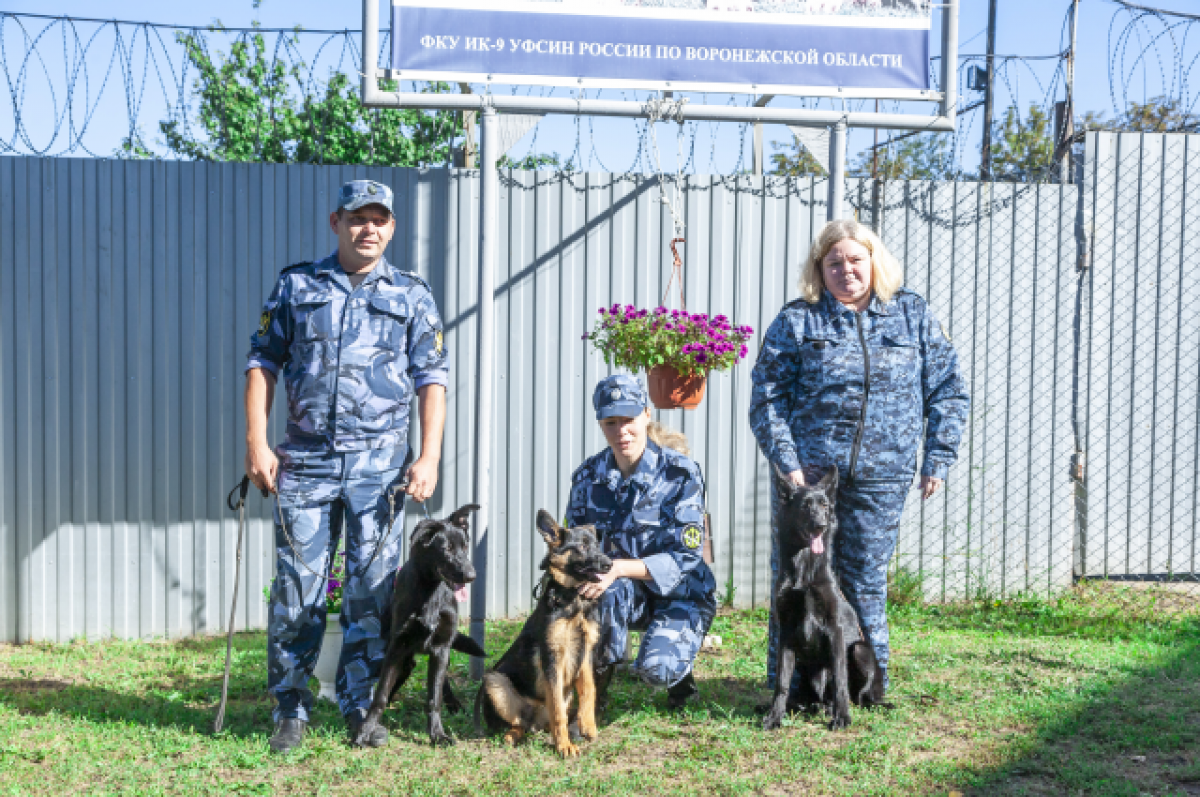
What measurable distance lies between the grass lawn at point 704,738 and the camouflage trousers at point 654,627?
0.77 ft

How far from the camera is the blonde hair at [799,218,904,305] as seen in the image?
3508 millimetres

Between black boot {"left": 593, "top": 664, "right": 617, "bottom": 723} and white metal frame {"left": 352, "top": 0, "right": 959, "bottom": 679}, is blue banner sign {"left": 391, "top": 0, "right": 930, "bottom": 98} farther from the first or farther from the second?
black boot {"left": 593, "top": 664, "right": 617, "bottom": 723}

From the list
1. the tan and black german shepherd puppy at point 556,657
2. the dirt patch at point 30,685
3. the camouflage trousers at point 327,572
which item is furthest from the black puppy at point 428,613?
the dirt patch at point 30,685

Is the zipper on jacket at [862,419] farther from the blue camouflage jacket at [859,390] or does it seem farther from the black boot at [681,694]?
the black boot at [681,694]

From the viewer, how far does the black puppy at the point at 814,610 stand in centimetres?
329

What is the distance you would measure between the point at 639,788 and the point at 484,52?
10.9 ft

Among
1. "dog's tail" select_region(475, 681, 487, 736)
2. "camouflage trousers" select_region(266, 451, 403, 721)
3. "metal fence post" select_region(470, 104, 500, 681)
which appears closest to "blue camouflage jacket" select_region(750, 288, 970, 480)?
"metal fence post" select_region(470, 104, 500, 681)

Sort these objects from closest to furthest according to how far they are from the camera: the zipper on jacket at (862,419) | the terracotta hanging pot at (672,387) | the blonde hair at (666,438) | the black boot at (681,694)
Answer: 1. the zipper on jacket at (862,419)
2. the black boot at (681,694)
3. the blonde hair at (666,438)
4. the terracotta hanging pot at (672,387)

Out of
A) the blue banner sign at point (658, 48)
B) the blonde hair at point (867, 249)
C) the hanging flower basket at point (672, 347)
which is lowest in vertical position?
the hanging flower basket at point (672, 347)

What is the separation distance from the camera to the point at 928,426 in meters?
3.68

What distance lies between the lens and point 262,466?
3316mm

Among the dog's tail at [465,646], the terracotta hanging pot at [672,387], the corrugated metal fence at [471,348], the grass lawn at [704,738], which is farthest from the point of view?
the corrugated metal fence at [471,348]

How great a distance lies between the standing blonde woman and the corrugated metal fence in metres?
1.90

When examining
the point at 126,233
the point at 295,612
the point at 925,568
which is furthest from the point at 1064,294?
the point at 126,233
